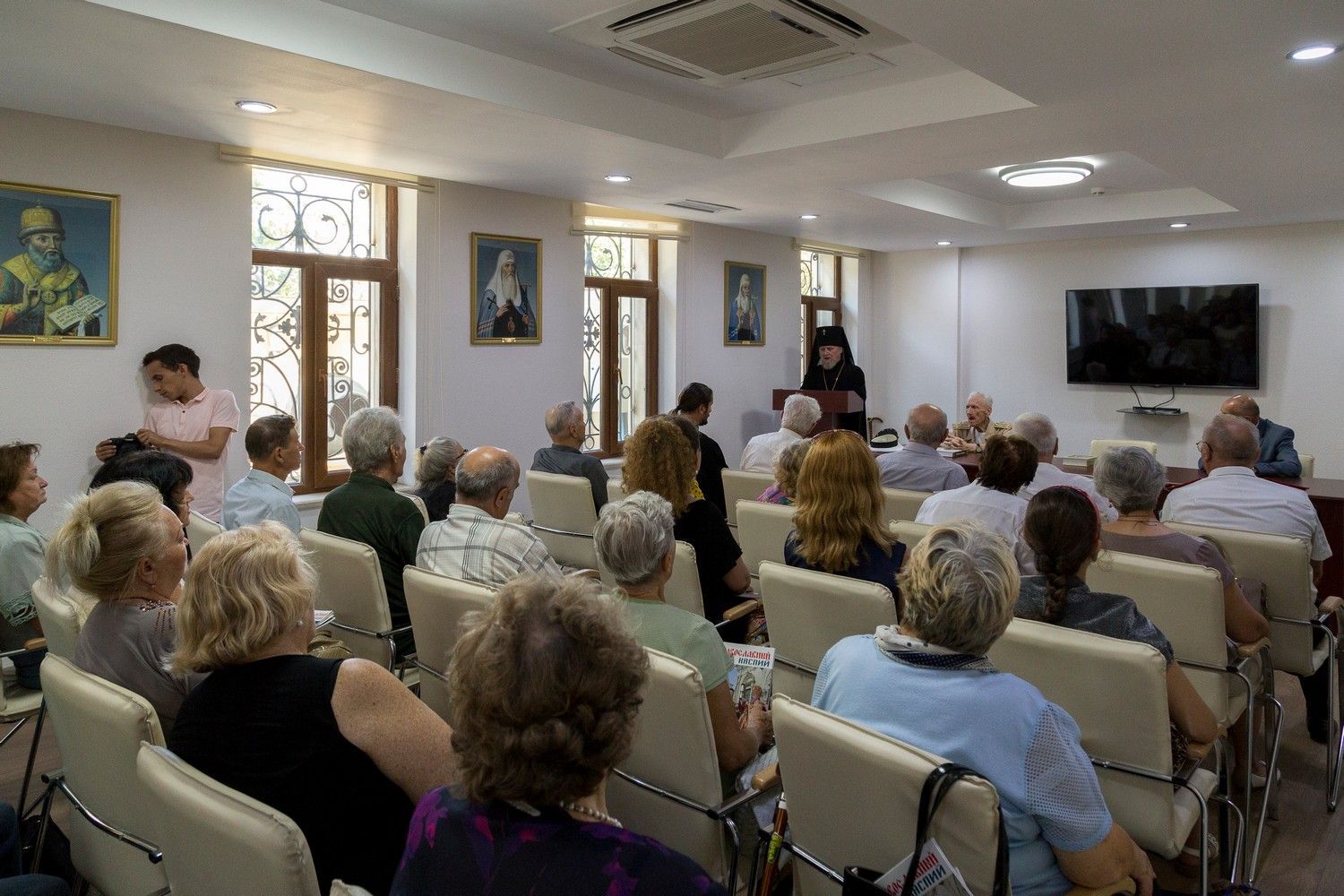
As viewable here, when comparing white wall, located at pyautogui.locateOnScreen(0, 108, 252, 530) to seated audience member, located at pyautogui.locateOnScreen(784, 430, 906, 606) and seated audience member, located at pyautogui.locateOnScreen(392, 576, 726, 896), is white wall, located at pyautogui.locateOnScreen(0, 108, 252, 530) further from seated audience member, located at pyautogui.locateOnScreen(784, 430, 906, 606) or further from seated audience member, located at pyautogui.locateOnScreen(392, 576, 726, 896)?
seated audience member, located at pyautogui.locateOnScreen(392, 576, 726, 896)

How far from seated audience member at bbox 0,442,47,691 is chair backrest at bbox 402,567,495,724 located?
1.22 meters

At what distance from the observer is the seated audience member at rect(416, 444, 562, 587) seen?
114 inches

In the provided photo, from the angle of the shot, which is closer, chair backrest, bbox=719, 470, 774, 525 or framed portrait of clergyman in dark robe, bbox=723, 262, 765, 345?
chair backrest, bbox=719, 470, 774, 525

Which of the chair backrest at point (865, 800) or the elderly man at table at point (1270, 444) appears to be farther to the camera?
the elderly man at table at point (1270, 444)

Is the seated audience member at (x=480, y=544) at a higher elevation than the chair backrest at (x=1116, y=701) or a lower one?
higher

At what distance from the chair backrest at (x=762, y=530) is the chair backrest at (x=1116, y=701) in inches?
62.8

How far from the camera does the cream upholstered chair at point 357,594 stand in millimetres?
3010

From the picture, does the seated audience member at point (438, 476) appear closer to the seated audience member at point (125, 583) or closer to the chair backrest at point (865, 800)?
the seated audience member at point (125, 583)

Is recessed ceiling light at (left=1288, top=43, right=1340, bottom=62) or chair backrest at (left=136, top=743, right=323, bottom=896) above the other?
recessed ceiling light at (left=1288, top=43, right=1340, bottom=62)

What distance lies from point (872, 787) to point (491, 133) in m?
4.23

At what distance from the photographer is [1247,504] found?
148 inches

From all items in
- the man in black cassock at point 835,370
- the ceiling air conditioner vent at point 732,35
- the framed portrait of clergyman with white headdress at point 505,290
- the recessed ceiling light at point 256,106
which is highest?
the ceiling air conditioner vent at point 732,35

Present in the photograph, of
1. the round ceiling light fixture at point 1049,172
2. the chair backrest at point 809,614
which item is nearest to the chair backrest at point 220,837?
the chair backrest at point 809,614

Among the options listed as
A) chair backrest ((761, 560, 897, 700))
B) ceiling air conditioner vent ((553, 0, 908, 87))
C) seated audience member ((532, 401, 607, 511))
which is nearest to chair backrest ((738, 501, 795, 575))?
seated audience member ((532, 401, 607, 511))
